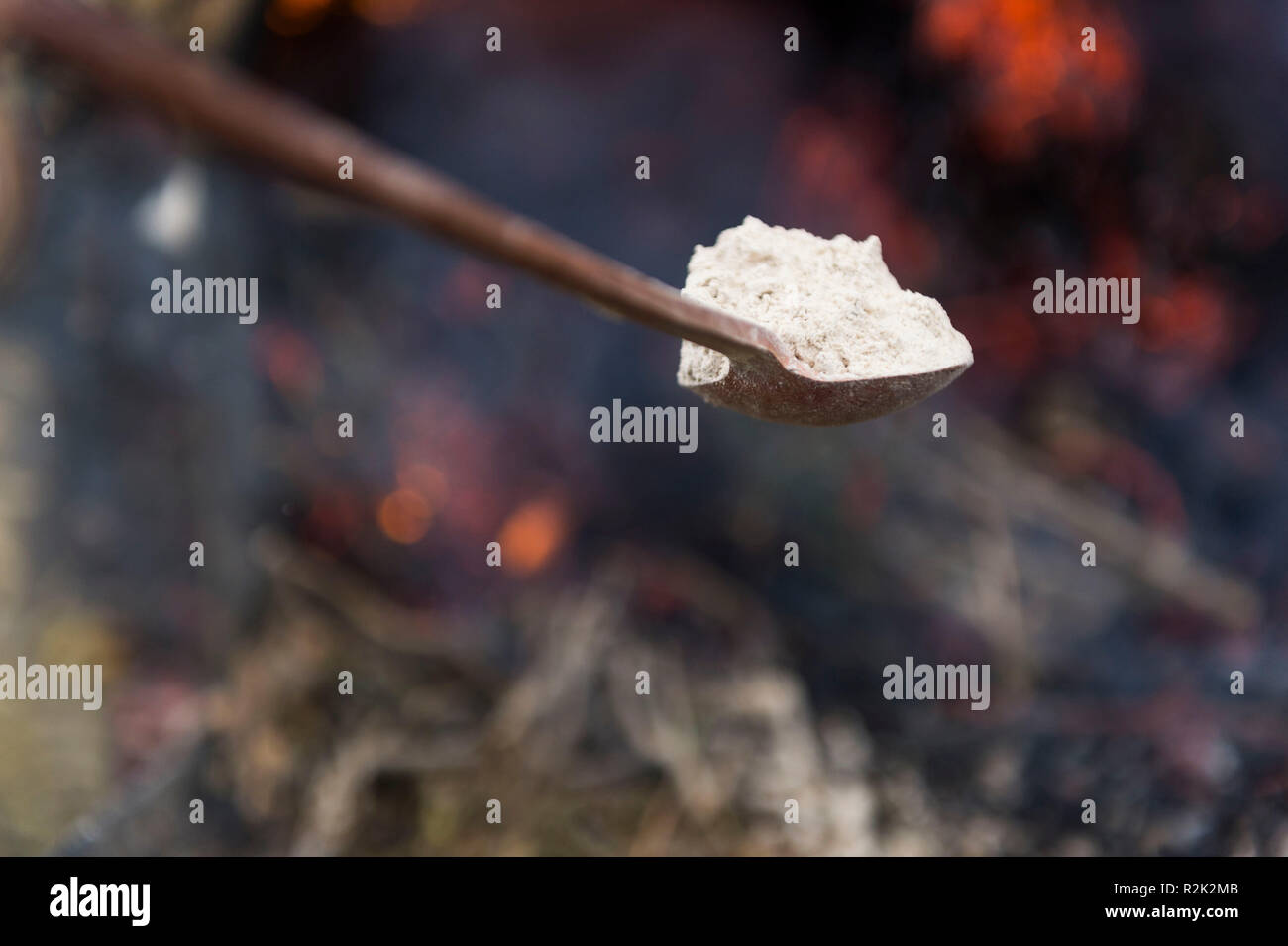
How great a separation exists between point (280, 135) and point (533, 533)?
9.61 ft

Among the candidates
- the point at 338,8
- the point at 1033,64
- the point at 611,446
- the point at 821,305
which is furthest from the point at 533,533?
the point at 1033,64

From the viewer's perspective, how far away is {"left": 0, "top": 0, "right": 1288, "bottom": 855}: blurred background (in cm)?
291

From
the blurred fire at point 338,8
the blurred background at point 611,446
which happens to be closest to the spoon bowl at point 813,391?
the blurred background at point 611,446

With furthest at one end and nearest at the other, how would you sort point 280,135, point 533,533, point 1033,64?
point 533,533 < point 1033,64 < point 280,135

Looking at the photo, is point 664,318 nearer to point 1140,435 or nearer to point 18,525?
point 1140,435

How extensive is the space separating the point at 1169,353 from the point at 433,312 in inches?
105

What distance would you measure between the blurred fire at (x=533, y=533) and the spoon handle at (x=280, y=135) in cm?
265

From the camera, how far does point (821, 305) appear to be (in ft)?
4.21

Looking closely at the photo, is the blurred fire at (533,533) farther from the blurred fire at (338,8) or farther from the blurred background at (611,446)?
the blurred fire at (338,8)

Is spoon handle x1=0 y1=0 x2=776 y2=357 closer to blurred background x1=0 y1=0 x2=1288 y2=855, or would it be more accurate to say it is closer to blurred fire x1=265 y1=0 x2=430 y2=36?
blurred background x1=0 y1=0 x2=1288 y2=855

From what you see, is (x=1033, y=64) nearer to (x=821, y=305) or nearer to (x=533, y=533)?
(x=533, y=533)

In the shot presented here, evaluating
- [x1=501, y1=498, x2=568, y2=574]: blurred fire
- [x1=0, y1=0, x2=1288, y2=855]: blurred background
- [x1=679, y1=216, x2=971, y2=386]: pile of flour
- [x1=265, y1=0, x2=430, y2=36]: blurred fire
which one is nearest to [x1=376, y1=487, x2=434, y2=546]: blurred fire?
[x1=0, y1=0, x2=1288, y2=855]: blurred background

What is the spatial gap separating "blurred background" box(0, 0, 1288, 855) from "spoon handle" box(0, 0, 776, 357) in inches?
89.0

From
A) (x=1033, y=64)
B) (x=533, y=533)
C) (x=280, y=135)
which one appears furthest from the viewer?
(x=533, y=533)
